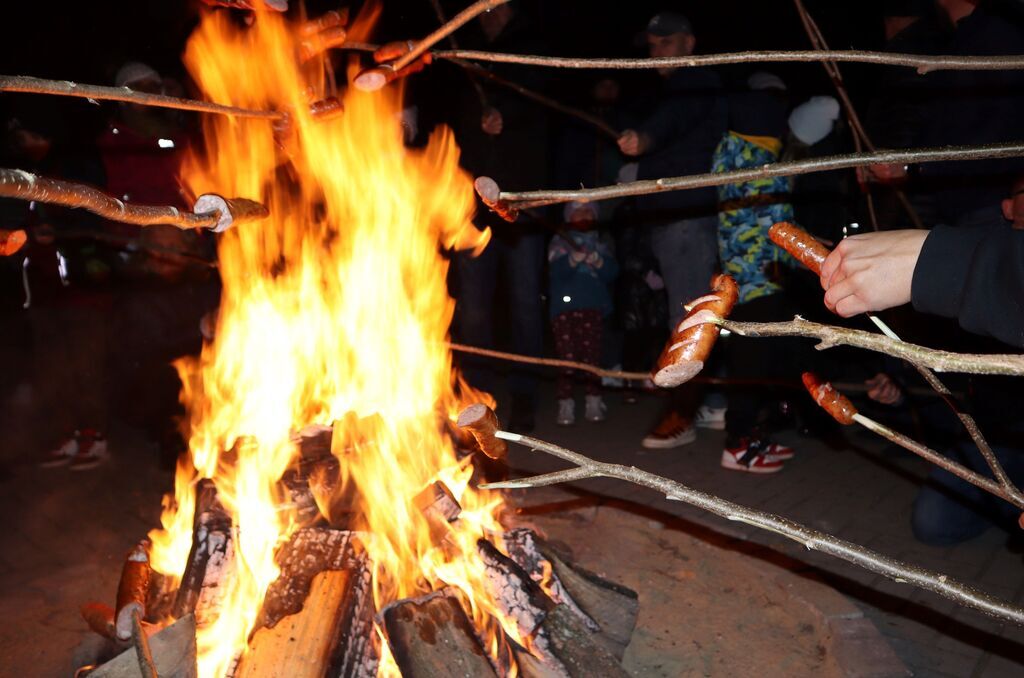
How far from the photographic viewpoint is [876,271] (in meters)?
1.85

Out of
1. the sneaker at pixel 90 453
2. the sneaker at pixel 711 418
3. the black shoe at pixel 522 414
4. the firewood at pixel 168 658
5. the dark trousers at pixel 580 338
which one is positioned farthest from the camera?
the dark trousers at pixel 580 338

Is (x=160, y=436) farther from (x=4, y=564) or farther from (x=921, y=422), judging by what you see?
(x=921, y=422)

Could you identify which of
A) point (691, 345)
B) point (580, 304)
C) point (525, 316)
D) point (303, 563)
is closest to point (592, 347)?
point (580, 304)

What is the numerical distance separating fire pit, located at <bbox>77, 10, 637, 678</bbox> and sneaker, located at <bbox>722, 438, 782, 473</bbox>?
2.16m

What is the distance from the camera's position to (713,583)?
3498 millimetres

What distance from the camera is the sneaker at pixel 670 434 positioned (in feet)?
18.6

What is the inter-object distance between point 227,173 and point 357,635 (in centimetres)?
279

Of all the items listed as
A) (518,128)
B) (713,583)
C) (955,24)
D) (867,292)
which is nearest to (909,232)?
(867,292)

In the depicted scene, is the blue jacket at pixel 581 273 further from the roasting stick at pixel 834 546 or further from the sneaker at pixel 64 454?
the roasting stick at pixel 834 546

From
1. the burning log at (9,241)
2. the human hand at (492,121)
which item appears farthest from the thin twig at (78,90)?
the human hand at (492,121)

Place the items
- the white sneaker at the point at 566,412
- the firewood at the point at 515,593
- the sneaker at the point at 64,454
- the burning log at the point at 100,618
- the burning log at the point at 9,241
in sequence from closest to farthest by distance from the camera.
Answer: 1. the burning log at the point at 9,241
2. the firewood at the point at 515,593
3. the burning log at the point at 100,618
4. the sneaker at the point at 64,454
5. the white sneaker at the point at 566,412

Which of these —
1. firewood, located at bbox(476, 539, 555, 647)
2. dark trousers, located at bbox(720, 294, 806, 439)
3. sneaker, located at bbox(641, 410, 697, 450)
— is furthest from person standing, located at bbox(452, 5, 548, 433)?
firewood, located at bbox(476, 539, 555, 647)

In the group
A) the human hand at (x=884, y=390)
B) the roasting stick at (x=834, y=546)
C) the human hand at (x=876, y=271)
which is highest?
the human hand at (x=876, y=271)

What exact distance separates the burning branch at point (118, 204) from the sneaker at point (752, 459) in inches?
147
